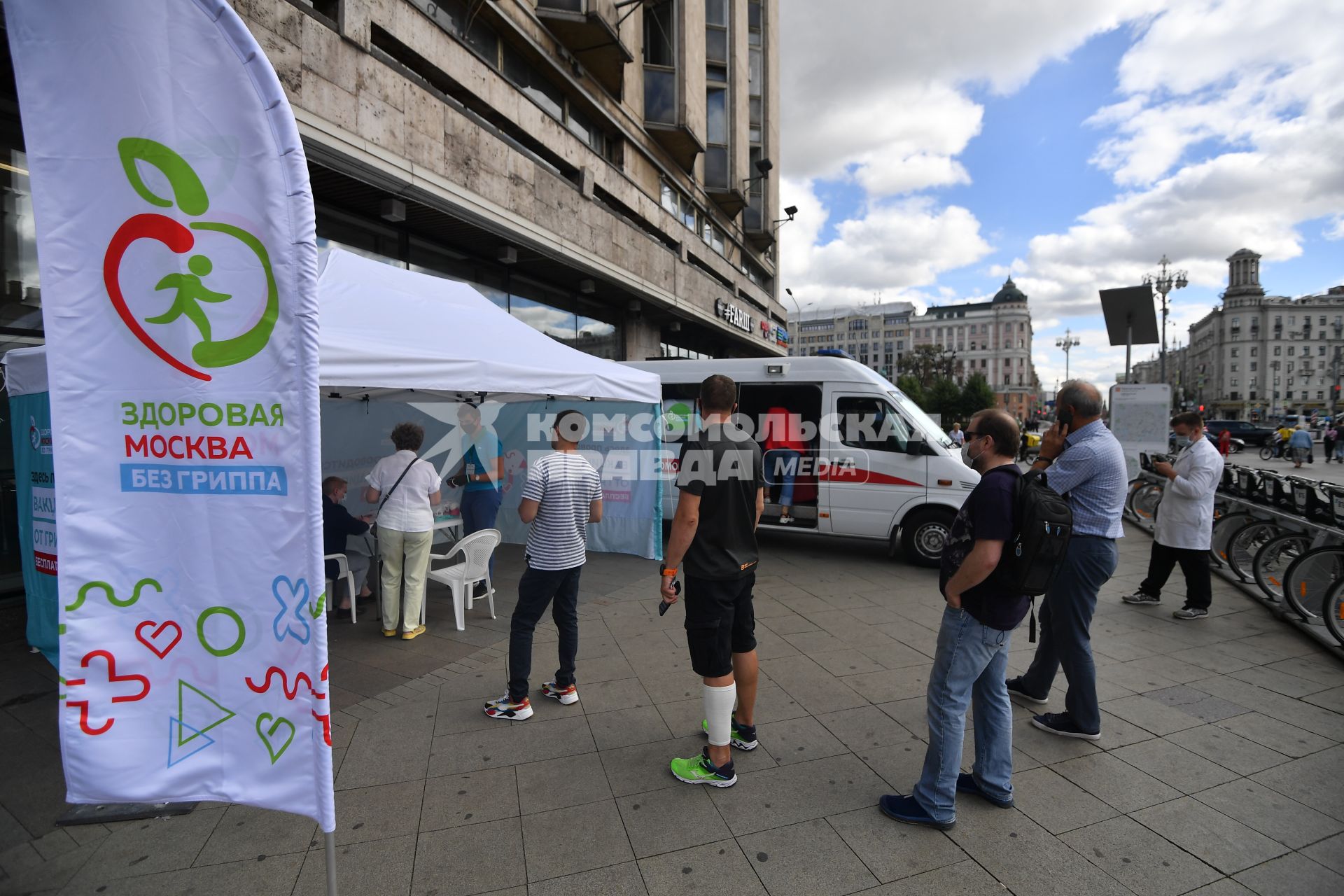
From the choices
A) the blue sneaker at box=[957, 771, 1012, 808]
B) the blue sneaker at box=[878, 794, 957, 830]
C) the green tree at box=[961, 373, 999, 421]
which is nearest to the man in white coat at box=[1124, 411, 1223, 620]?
the blue sneaker at box=[957, 771, 1012, 808]

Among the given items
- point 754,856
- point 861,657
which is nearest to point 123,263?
point 754,856

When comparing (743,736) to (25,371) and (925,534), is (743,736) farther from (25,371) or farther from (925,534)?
(25,371)

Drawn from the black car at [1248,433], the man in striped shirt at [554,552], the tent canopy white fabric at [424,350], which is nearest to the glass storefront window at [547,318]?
the tent canopy white fabric at [424,350]

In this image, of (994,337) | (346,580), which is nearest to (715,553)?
(346,580)

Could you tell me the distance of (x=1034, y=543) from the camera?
2.58 metres

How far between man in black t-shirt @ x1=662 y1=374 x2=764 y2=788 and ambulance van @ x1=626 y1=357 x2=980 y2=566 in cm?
496

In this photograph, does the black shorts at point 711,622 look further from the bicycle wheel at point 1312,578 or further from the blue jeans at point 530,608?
the bicycle wheel at point 1312,578

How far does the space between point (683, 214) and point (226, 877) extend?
70.3 feet

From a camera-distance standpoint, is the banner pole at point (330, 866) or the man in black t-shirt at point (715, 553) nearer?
the banner pole at point (330, 866)

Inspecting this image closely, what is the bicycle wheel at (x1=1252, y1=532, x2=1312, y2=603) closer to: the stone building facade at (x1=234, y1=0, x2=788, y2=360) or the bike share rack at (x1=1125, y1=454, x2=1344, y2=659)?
the bike share rack at (x1=1125, y1=454, x2=1344, y2=659)

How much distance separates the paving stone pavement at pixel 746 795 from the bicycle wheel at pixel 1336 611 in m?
0.22

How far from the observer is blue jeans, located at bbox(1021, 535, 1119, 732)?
352 centimetres

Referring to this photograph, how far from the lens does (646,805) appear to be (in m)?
2.98

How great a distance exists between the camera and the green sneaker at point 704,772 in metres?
3.11
